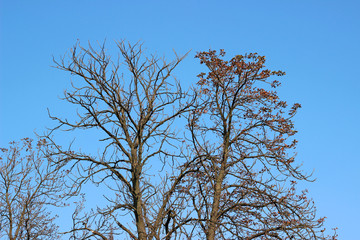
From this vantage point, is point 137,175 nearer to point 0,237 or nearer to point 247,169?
point 247,169

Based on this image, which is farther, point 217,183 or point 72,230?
point 217,183

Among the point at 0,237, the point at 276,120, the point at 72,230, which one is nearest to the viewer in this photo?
the point at 72,230

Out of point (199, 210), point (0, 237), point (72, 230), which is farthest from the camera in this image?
point (0, 237)

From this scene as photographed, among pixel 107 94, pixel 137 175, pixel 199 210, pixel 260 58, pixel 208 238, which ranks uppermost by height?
pixel 260 58

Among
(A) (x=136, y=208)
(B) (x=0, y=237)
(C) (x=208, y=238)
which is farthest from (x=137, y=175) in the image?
(B) (x=0, y=237)

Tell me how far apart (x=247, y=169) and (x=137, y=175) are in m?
3.79

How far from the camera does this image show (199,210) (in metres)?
13.1

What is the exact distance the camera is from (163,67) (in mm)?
13477

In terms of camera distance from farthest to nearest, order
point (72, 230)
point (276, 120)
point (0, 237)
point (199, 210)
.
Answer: point (0, 237) → point (276, 120) → point (199, 210) → point (72, 230)

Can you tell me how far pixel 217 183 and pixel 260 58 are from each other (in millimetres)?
4457

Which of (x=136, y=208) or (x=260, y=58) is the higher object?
(x=260, y=58)

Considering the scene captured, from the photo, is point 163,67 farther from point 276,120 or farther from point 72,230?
point 72,230

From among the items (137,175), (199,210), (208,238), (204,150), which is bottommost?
(208,238)

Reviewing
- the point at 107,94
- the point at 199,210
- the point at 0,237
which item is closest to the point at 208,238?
the point at 199,210
